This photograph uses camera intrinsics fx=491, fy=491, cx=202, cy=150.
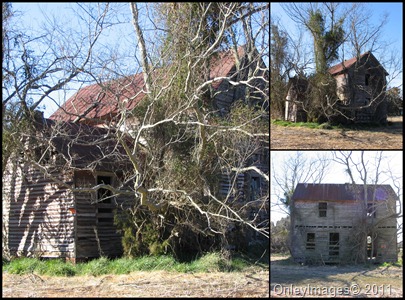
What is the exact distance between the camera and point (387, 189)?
20.8 feet

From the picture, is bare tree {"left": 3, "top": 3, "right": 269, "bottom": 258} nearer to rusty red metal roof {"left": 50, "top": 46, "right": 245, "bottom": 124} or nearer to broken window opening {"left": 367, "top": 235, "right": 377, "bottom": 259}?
rusty red metal roof {"left": 50, "top": 46, "right": 245, "bottom": 124}

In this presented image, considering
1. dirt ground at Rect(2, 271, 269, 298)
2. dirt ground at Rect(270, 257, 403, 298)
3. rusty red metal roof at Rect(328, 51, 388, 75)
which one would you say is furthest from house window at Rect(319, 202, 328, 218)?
rusty red metal roof at Rect(328, 51, 388, 75)

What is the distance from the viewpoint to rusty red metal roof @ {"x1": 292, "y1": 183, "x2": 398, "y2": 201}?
641cm

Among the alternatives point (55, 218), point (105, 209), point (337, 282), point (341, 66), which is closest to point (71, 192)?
point (55, 218)

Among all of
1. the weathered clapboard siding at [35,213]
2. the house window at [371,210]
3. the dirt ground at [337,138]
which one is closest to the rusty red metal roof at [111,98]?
the weathered clapboard siding at [35,213]

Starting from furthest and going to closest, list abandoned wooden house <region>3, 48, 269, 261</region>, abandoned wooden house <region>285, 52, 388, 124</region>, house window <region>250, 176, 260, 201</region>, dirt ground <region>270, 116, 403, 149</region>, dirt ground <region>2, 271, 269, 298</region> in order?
house window <region>250, 176, 260, 201</region>, abandoned wooden house <region>3, 48, 269, 261</region>, abandoned wooden house <region>285, 52, 388, 124</region>, dirt ground <region>2, 271, 269, 298</region>, dirt ground <region>270, 116, 403, 149</region>

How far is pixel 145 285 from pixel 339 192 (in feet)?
18.9

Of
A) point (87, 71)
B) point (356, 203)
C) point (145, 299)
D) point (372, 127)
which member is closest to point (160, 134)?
point (87, 71)

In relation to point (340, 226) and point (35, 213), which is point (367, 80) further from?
point (35, 213)

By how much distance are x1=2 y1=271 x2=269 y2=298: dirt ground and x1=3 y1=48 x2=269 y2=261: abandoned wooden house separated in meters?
2.01

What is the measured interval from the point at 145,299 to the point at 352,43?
6908 mm

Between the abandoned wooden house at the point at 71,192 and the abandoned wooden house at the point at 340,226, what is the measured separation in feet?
21.8

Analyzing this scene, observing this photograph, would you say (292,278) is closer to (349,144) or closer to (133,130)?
(349,144)

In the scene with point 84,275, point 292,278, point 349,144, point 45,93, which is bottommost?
point 84,275
